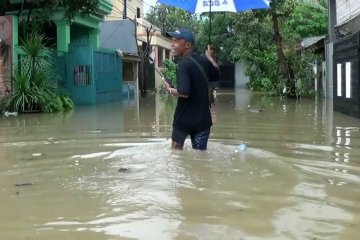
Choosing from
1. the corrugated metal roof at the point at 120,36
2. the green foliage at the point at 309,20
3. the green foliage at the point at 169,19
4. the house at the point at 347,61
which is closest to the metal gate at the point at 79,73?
the corrugated metal roof at the point at 120,36

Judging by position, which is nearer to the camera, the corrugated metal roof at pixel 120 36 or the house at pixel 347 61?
the house at pixel 347 61

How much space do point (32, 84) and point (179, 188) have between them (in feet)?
36.5

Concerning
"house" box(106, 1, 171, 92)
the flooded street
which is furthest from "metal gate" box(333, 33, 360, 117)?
"house" box(106, 1, 171, 92)

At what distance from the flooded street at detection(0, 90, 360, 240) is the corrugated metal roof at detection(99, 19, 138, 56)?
63.6ft

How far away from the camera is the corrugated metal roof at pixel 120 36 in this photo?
28020mm

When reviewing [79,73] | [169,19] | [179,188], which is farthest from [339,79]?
[169,19]

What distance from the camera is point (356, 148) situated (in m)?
Answer: 7.51

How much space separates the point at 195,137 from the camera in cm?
616

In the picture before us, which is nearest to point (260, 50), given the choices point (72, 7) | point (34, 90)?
point (72, 7)

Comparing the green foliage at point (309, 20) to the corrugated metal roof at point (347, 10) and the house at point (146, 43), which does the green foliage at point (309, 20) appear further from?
the corrugated metal roof at point (347, 10)

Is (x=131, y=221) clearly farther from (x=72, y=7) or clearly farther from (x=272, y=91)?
(x=272, y=91)

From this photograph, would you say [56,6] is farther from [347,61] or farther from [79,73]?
[347,61]

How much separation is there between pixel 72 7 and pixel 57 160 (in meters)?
10.4

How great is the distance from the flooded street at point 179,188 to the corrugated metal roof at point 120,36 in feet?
63.6
